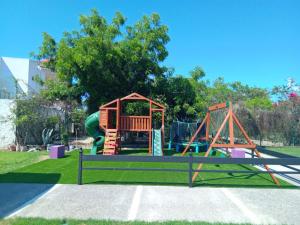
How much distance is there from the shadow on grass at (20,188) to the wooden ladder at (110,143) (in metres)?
5.08

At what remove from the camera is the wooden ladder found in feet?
42.1

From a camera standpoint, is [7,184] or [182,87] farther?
[182,87]

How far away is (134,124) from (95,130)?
7.44ft

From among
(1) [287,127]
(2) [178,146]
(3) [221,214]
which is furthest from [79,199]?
(1) [287,127]

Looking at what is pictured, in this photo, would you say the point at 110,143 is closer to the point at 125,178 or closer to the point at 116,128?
the point at 116,128

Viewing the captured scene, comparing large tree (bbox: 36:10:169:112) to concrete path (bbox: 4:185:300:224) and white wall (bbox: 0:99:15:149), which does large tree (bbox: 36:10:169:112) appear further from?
concrete path (bbox: 4:185:300:224)

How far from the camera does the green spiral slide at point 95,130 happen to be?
13695 millimetres

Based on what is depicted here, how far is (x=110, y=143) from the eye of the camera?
13.1m

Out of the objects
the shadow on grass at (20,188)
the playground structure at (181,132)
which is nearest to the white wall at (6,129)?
the shadow on grass at (20,188)

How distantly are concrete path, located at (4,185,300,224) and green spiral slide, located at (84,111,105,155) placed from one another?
285 inches

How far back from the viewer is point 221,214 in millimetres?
4625

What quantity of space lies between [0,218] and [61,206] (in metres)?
1.04

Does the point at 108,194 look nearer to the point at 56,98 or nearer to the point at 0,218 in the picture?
the point at 0,218

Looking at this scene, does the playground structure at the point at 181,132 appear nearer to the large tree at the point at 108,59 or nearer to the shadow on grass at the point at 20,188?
the large tree at the point at 108,59
